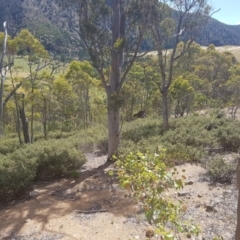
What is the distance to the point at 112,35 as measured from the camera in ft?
32.2

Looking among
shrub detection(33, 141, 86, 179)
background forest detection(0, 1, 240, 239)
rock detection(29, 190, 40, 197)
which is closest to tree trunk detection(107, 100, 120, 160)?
background forest detection(0, 1, 240, 239)

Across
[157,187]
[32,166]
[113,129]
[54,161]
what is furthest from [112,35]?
[157,187]

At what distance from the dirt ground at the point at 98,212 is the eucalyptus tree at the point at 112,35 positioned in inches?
120

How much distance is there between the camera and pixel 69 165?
8.84 metres

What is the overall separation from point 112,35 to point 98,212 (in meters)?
5.90

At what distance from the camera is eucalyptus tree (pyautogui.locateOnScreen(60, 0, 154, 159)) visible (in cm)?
959

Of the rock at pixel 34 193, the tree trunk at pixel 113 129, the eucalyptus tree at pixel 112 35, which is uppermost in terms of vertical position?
the eucalyptus tree at pixel 112 35

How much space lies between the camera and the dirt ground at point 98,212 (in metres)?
5.12

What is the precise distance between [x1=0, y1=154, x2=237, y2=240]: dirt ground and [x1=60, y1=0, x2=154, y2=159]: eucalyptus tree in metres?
3.04

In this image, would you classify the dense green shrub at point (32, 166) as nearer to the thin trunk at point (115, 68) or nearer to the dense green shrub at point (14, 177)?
the dense green shrub at point (14, 177)

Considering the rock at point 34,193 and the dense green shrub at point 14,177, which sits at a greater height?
the dense green shrub at point 14,177

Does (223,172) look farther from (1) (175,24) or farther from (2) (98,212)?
(1) (175,24)

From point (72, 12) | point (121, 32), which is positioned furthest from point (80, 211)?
point (72, 12)

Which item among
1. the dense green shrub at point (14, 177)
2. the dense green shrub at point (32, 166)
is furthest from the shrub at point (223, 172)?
the dense green shrub at point (14, 177)
